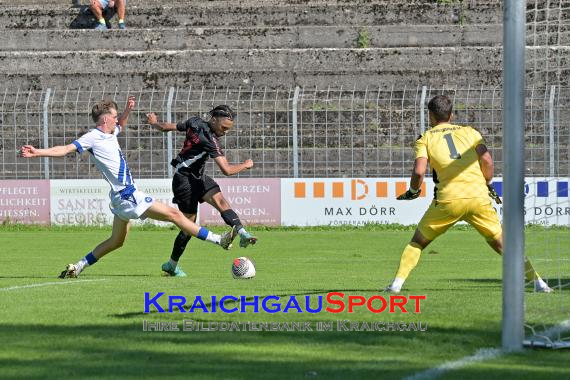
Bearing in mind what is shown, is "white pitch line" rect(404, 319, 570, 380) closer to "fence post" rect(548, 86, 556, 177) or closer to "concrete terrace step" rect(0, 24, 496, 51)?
"fence post" rect(548, 86, 556, 177)

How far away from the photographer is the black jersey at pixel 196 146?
15531mm

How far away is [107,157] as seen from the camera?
13.9 meters

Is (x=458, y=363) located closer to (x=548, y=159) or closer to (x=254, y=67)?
(x=548, y=159)

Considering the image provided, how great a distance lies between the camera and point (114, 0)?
3164 cm

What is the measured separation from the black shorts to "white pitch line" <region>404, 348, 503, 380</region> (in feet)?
25.7

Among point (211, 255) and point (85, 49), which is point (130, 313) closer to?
point (211, 255)

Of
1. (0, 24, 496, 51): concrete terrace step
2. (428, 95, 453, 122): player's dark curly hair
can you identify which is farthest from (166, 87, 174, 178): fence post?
(428, 95, 453, 122): player's dark curly hair

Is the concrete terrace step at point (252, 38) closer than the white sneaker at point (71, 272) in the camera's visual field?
No

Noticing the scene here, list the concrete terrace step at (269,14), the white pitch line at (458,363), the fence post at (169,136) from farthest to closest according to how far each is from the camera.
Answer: the concrete terrace step at (269,14), the fence post at (169,136), the white pitch line at (458,363)

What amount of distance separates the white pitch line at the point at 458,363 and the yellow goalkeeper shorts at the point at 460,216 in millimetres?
3641

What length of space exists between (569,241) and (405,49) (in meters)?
10.4

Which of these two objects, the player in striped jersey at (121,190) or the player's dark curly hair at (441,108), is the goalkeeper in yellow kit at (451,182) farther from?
the player in striped jersey at (121,190)

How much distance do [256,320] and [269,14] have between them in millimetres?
22521

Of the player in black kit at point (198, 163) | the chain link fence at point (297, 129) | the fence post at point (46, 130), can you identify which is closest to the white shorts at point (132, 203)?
the player in black kit at point (198, 163)
